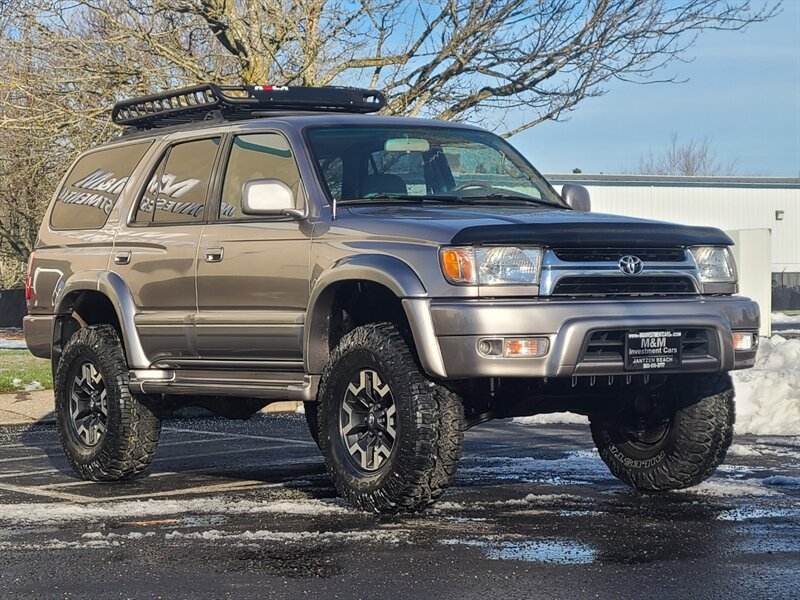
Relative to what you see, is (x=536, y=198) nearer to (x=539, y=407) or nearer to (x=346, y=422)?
(x=539, y=407)

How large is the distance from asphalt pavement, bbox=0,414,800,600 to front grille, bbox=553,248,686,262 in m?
1.23

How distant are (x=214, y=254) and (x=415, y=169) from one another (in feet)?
4.03

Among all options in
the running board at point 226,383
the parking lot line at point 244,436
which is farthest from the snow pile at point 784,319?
the running board at point 226,383

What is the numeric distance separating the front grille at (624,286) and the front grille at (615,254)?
0.09 meters

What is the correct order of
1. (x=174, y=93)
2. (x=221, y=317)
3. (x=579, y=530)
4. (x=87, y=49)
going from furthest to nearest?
(x=87, y=49)
(x=174, y=93)
(x=221, y=317)
(x=579, y=530)

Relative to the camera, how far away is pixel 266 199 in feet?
23.6

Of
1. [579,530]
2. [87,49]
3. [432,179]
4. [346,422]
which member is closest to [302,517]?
[346,422]

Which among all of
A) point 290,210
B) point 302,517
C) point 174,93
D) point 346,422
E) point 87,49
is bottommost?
point 302,517

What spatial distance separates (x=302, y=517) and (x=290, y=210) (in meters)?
1.63

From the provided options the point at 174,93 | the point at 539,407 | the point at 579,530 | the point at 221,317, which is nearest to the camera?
the point at 579,530

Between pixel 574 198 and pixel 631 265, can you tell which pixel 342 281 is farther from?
pixel 574 198

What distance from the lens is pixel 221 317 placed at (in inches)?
301

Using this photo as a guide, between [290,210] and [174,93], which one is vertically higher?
[174,93]

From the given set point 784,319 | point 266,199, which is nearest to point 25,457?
point 266,199
